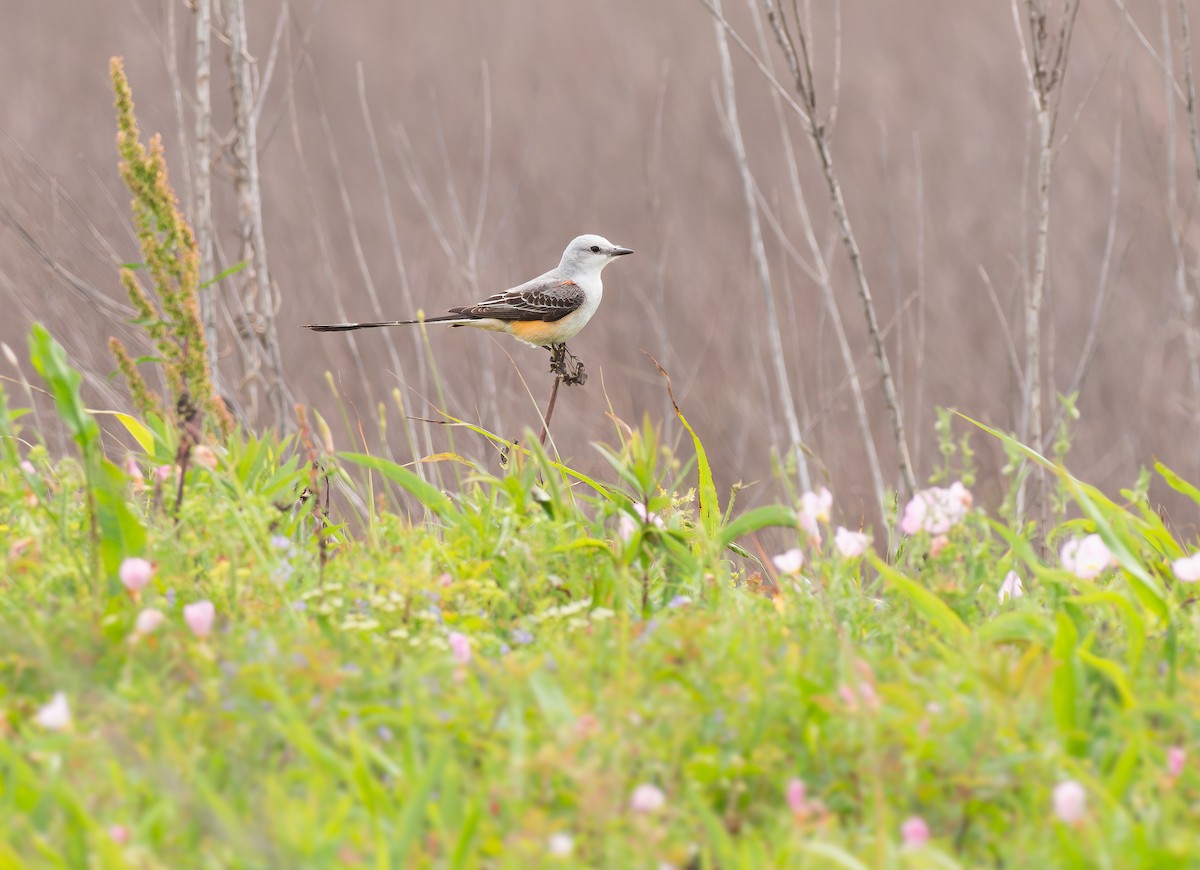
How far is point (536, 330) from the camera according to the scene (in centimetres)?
430

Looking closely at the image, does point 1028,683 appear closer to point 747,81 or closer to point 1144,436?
point 1144,436

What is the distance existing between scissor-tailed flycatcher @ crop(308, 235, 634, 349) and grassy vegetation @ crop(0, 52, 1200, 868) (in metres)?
1.26

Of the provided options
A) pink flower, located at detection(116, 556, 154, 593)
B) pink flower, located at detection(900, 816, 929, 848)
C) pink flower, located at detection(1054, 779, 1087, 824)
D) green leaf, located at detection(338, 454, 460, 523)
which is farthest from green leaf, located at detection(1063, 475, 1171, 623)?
pink flower, located at detection(116, 556, 154, 593)

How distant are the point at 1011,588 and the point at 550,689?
156cm

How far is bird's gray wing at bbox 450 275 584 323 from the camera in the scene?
14.1ft

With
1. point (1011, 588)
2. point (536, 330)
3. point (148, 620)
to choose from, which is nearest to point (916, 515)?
point (1011, 588)

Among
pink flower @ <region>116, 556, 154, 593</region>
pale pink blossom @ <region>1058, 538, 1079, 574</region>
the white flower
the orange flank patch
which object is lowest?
pale pink blossom @ <region>1058, 538, 1079, 574</region>

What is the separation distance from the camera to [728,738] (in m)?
2.15

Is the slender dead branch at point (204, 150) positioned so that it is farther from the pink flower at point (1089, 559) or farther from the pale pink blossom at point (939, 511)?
Answer: the pink flower at point (1089, 559)

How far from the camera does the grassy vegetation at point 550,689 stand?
6.03 ft

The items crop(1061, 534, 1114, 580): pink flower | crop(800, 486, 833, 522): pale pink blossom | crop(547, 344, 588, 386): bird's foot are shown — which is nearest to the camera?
crop(1061, 534, 1114, 580): pink flower

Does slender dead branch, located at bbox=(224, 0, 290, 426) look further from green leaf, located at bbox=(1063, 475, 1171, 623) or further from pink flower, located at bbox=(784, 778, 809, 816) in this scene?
pink flower, located at bbox=(784, 778, 809, 816)

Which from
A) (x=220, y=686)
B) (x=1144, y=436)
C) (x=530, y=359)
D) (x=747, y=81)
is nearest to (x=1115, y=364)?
(x=1144, y=436)

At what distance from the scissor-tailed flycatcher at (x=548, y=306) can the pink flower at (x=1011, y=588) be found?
1808 millimetres
